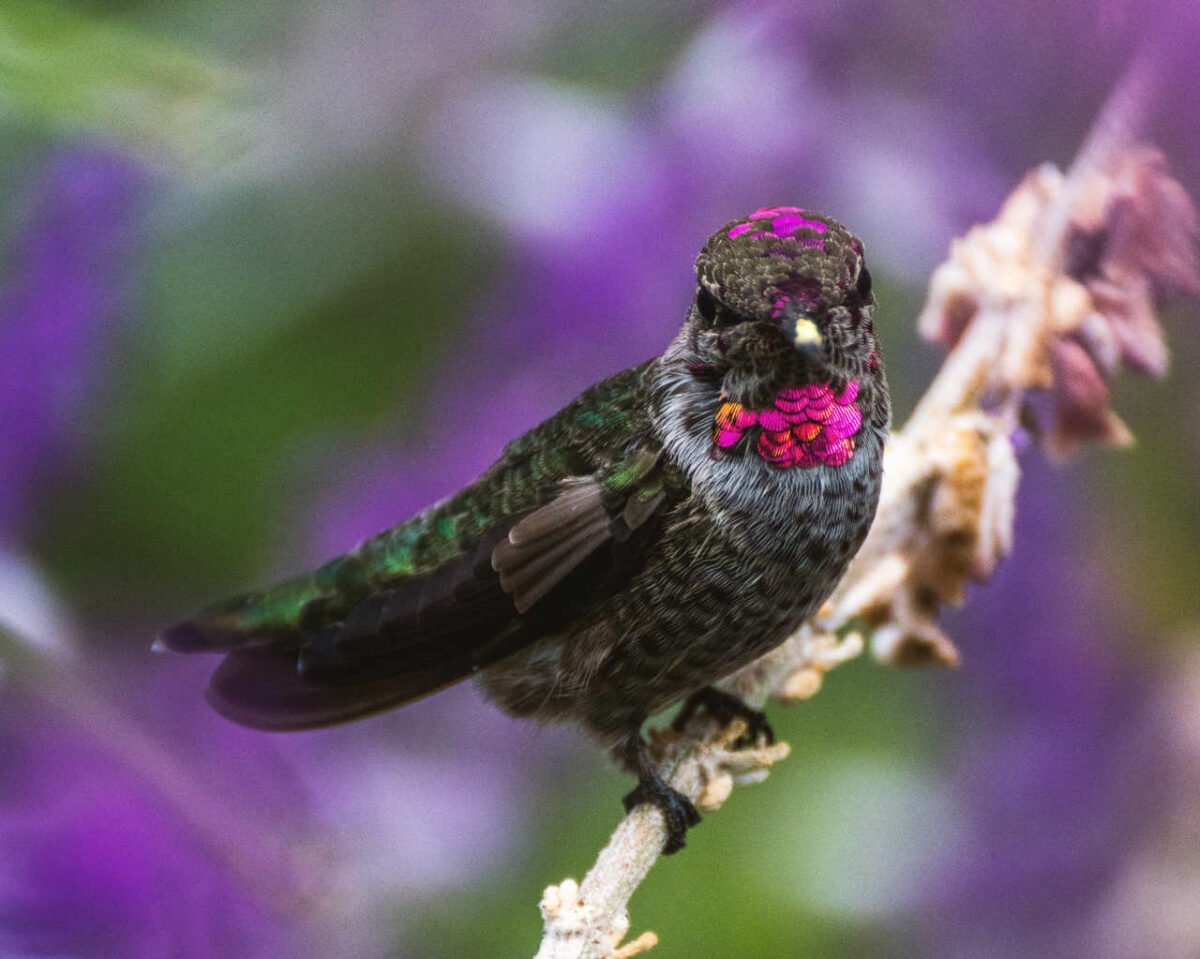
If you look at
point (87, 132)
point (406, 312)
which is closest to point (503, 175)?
point (406, 312)

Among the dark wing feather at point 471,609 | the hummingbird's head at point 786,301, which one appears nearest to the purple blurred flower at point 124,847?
the dark wing feather at point 471,609

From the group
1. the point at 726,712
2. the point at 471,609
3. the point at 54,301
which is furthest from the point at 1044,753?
the point at 54,301

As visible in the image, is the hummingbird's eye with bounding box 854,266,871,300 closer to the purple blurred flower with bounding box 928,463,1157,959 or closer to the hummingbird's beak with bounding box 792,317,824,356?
the hummingbird's beak with bounding box 792,317,824,356

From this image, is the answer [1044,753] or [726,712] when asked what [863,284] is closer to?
[726,712]

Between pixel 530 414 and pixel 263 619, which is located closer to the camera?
pixel 263 619

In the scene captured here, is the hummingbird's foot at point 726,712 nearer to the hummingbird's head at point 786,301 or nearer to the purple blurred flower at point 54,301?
the hummingbird's head at point 786,301

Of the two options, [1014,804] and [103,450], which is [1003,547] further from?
[103,450]
